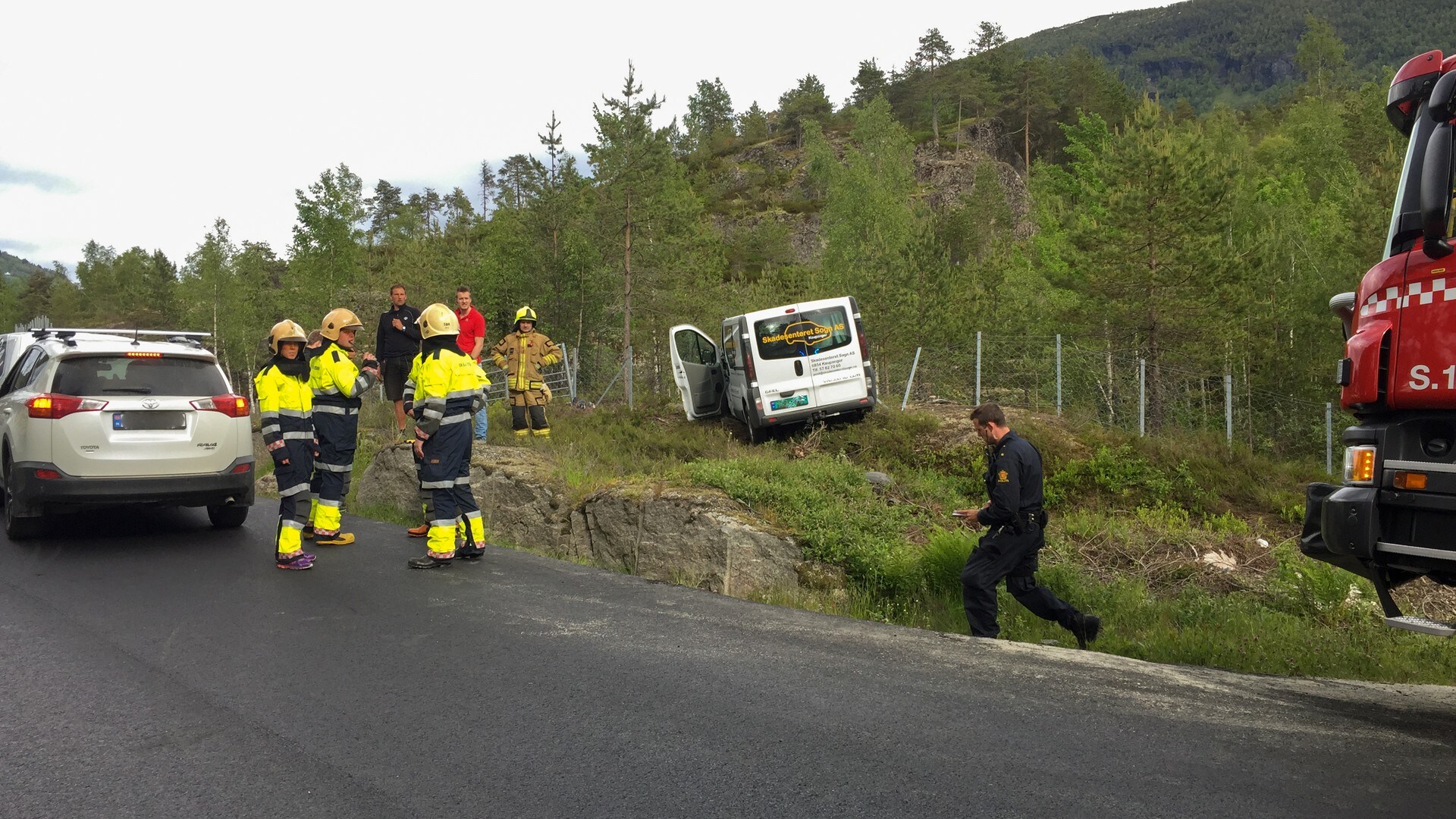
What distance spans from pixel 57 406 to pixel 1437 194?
9698 mm

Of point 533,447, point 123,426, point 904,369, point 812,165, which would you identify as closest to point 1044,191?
point 812,165

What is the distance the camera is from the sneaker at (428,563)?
7.48 meters

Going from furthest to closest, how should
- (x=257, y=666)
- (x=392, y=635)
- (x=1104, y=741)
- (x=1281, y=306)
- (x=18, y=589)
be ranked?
(x=1281, y=306), (x=18, y=589), (x=392, y=635), (x=257, y=666), (x=1104, y=741)

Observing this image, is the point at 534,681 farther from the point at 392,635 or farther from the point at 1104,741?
the point at 1104,741

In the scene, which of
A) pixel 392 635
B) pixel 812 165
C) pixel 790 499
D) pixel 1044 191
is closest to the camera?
pixel 392 635

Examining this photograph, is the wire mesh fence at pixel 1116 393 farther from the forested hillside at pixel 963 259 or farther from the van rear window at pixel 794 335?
the van rear window at pixel 794 335

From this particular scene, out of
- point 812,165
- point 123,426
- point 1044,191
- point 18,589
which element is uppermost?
point 812,165

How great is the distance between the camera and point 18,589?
6.55 metres

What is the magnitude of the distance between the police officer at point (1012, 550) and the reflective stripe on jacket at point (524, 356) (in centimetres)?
803

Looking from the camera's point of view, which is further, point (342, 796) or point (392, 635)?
point (392, 635)

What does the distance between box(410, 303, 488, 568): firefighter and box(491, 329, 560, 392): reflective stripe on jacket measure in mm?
5299

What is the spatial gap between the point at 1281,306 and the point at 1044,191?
2468 centimetres

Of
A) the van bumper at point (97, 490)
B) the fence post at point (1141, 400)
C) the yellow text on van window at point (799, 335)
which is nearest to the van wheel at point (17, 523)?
the van bumper at point (97, 490)

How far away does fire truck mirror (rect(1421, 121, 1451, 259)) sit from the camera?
4.07m
